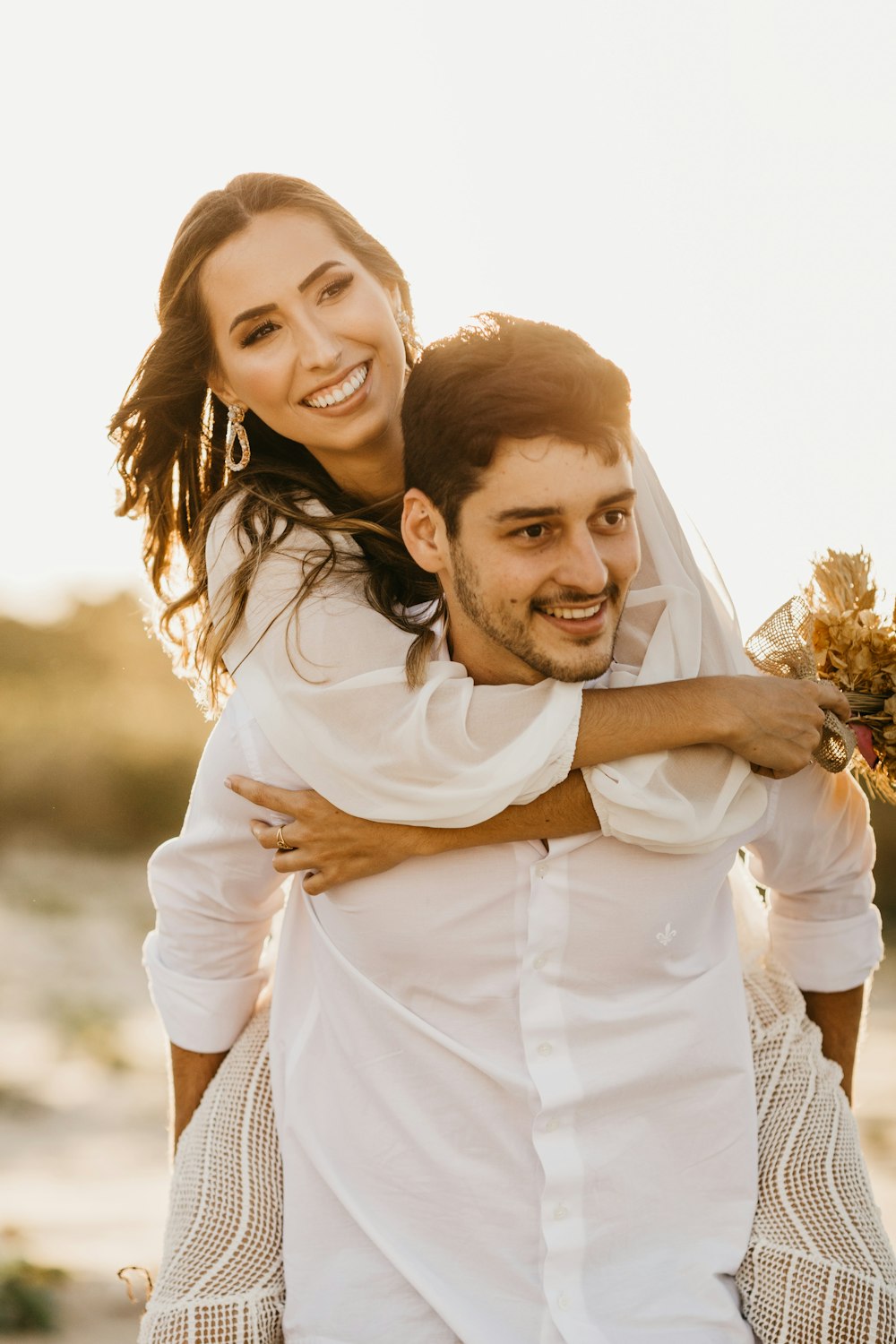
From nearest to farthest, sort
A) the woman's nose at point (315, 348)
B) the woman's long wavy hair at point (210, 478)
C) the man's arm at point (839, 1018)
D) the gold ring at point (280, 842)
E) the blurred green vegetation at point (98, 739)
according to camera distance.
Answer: the gold ring at point (280, 842) → the woman's long wavy hair at point (210, 478) → the woman's nose at point (315, 348) → the man's arm at point (839, 1018) → the blurred green vegetation at point (98, 739)

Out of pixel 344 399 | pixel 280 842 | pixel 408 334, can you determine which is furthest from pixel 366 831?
pixel 408 334

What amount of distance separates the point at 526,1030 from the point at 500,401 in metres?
1.18

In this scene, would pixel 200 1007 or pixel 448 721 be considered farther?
pixel 200 1007

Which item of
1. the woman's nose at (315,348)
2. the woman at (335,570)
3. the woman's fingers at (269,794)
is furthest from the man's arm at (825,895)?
the woman's nose at (315,348)

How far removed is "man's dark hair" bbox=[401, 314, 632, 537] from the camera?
2312 millimetres

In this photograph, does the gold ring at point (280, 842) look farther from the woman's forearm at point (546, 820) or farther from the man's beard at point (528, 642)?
the man's beard at point (528, 642)

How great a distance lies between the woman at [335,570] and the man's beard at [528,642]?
48mm

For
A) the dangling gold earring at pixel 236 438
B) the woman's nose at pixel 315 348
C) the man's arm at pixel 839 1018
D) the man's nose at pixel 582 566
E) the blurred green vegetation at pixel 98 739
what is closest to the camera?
the man's nose at pixel 582 566

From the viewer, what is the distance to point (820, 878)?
289cm

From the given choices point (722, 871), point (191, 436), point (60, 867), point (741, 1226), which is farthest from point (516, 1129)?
point (60, 867)

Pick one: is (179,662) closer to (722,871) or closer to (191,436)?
(191,436)

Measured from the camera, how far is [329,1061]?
272cm

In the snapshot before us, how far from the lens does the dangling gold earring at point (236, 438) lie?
3225 millimetres

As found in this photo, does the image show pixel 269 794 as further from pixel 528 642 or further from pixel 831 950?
pixel 831 950
